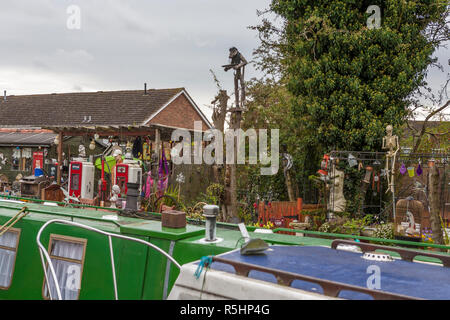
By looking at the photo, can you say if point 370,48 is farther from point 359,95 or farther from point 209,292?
point 209,292

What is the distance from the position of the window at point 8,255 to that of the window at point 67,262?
640mm

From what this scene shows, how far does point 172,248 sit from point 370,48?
9067 millimetres

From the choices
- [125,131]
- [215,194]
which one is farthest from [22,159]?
[215,194]

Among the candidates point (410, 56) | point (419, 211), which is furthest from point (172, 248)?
point (410, 56)

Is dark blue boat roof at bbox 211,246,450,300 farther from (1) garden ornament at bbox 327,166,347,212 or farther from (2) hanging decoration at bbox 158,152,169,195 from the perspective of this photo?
(2) hanging decoration at bbox 158,152,169,195

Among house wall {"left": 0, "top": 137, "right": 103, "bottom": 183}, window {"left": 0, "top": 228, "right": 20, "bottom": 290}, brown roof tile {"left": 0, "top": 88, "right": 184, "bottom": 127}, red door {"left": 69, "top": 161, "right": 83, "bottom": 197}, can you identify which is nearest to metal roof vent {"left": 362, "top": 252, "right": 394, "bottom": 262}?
window {"left": 0, "top": 228, "right": 20, "bottom": 290}

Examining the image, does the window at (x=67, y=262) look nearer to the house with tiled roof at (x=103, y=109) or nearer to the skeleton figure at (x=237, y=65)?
the skeleton figure at (x=237, y=65)

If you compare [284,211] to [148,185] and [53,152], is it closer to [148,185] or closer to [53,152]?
[148,185]

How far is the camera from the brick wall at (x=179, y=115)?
2022 centimetres

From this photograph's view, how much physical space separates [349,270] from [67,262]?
275 centimetres

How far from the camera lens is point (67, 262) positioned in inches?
148

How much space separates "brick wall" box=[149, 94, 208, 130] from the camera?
20223 millimetres

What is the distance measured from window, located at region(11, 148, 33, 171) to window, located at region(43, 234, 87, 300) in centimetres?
1406
